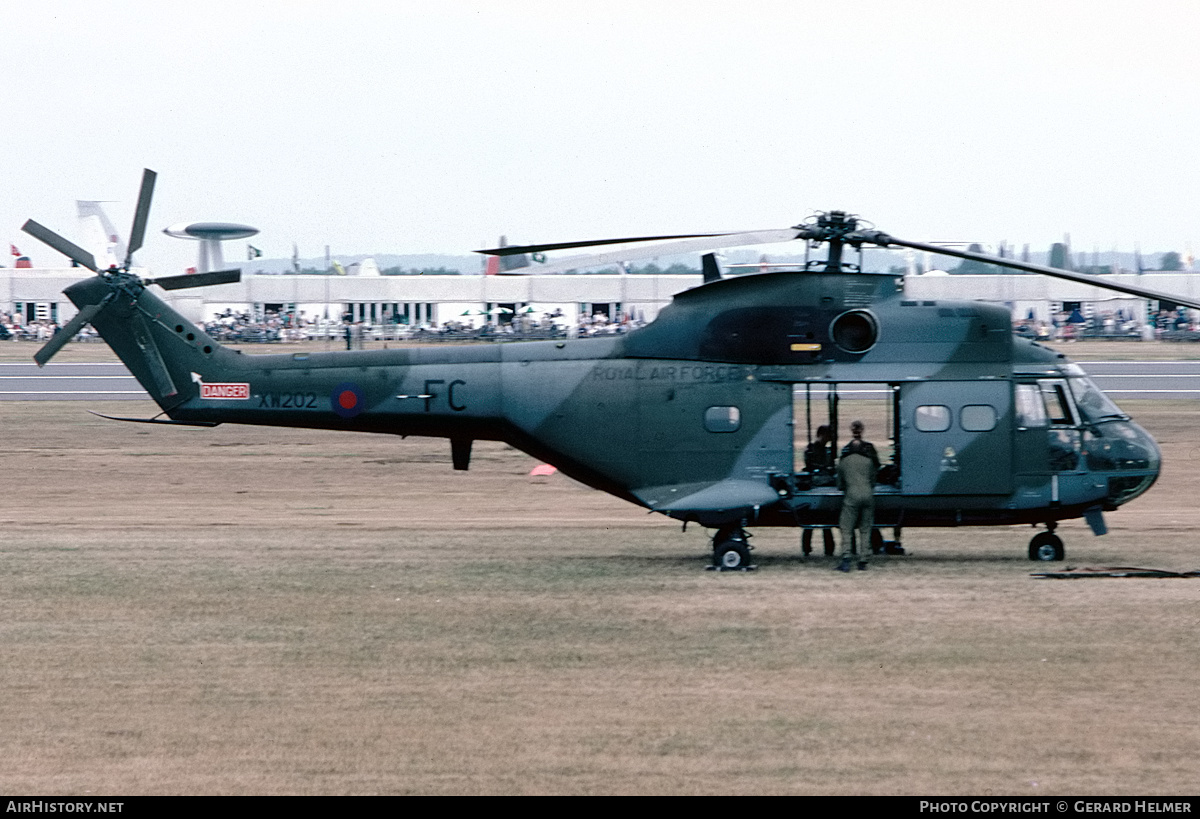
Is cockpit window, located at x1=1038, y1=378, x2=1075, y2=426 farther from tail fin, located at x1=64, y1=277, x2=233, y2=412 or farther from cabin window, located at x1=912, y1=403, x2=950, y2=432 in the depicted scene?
tail fin, located at x1=64, y1=277, x2=233, y2=412

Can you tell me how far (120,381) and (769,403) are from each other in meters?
38.4

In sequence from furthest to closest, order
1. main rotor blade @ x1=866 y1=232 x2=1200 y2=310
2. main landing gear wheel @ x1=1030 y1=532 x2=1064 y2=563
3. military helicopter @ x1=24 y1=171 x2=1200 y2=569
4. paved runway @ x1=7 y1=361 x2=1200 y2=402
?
1. paved runway @ x1=7 y1=361 x2=1200 y2=402
2. main landing gear wheel @ x1=1030 y1=532 x2=1064 y2=563
3. military helicopter @ x1=24 y1=171 x2=1200 y2=569
4. main rotor blade @ x1=866 y1=232 x2=1200 y2=310

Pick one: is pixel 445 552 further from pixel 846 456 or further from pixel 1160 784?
pixel 1160 784

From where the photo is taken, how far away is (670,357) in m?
16.8

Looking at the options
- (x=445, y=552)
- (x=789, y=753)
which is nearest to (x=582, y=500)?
(x=445, y=552)

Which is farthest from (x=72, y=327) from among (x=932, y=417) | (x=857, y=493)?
(x=932, y=417)

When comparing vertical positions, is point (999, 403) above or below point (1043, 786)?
above

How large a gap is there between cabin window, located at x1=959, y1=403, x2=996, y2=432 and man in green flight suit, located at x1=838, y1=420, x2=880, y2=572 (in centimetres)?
107

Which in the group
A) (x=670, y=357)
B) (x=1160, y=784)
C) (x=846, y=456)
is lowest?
(x=1160, y=784)

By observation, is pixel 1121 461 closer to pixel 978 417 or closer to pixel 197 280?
pixel 978 417

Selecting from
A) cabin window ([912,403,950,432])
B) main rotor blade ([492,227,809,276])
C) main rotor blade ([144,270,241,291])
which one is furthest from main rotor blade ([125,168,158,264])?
cabin window ([912,403,950,432])

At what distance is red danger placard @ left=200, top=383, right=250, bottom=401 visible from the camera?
17.5 m
